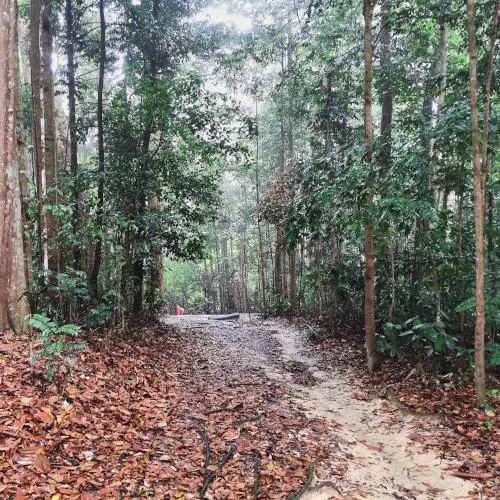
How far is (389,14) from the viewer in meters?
7.57

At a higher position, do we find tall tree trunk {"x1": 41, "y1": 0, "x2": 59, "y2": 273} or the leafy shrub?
tall tree trunk {"x1": 41, "y1": 0, "x2": 59, "y2": 273}

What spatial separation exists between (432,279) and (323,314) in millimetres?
6755

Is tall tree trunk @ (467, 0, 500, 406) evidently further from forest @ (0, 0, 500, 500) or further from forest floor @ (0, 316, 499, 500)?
forest floor @ (0, 316, 499, 500)

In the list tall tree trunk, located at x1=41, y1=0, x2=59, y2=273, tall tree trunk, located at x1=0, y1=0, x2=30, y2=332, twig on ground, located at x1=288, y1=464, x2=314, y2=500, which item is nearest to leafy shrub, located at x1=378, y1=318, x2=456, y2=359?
twig on ground, located at x1=288, y1=464, x2=314, y2=500

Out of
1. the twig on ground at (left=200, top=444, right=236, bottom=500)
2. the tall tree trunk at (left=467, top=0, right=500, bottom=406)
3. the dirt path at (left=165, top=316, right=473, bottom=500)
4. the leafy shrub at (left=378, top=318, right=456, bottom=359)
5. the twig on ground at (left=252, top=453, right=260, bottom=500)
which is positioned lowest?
the dirt path at (left=165, top=316, right=473, bottom=500)

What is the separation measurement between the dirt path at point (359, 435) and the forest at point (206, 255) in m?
0.19

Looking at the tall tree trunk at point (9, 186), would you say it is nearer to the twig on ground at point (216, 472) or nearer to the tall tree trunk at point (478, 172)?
the twig on ground at point (216, 472)

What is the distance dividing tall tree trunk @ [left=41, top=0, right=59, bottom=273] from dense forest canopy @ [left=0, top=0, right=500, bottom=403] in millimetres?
40

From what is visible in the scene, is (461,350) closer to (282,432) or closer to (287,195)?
(282,432)

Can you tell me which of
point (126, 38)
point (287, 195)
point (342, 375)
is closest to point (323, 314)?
point (287, 195)

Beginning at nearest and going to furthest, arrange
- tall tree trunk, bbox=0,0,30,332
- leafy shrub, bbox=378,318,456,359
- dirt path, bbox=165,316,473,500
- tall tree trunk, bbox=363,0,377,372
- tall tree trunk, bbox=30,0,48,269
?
dirt path, bbox=165,316,473,500 → tall tree trunk, bbox=0,0,30,332 → leafy shrub, bbox=378,318,456,359 → tall tree trunk, bbox=363,0,377,372 → tall tree trunk, bbox=30,0,48,269

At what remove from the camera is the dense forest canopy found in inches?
236

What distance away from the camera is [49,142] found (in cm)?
829

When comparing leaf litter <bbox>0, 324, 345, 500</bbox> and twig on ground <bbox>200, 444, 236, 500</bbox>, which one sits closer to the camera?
leaf litter <bbox>0, 324, 345, 500</bbox>
